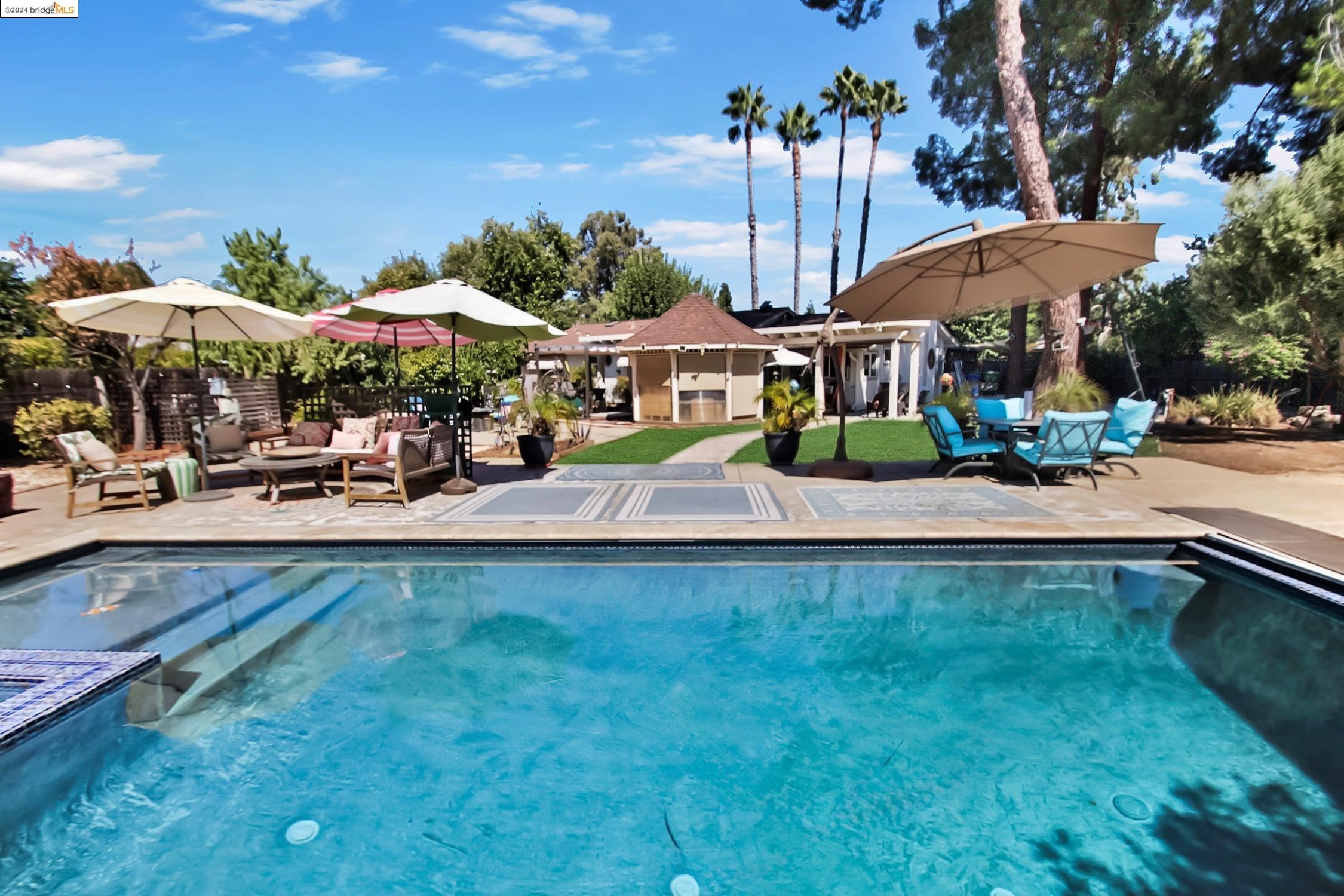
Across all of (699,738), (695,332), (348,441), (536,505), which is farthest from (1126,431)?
(695,332)

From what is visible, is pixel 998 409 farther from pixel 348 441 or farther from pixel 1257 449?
pixel 348 441

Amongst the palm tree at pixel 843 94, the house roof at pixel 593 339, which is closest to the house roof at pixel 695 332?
the house roof at pixel 593 339

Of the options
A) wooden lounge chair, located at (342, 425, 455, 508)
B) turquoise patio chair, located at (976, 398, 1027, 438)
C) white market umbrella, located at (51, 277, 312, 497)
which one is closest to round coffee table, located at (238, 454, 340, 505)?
wooden lounge chair, located at (342, 425, 455, 508)

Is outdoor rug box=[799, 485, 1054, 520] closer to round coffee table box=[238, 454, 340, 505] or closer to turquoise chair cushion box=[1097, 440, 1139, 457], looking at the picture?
turquoise chair cushion box=[1097, 440, 1139, 457]

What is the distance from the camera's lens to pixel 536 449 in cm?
1141

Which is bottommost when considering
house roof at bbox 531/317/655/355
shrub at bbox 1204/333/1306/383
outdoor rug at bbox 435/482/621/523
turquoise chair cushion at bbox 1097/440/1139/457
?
outdoor rug at bbox 435/482/621/523

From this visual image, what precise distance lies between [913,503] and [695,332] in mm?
14152

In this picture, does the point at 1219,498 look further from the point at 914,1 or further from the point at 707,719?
the point at 914,1

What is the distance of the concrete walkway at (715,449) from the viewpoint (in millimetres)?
12648

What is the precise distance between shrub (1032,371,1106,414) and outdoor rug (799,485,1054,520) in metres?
3.32

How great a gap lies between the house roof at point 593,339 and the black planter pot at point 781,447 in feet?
43.9

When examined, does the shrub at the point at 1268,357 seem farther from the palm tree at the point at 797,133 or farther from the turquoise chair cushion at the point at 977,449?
the palm tree at the point at 797,133

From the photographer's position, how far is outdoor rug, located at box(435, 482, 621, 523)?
769cm

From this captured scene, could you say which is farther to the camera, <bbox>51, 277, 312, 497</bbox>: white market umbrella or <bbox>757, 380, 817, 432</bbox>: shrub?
<bbox>757, 380, 817, 432</bbox>: shrub
